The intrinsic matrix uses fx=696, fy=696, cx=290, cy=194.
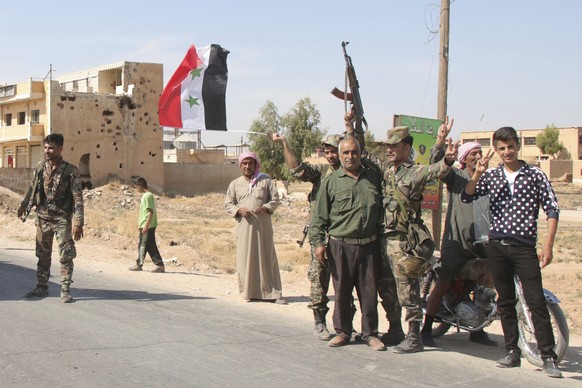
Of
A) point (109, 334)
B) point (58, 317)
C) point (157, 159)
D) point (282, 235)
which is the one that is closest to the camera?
point (109, 334)

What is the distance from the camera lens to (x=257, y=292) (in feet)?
29.0

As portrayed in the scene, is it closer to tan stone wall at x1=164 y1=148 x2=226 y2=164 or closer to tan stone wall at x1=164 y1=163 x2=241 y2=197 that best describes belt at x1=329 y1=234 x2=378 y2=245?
→ tan stone wall at x1=164 y1=163 x2=241 y2=197

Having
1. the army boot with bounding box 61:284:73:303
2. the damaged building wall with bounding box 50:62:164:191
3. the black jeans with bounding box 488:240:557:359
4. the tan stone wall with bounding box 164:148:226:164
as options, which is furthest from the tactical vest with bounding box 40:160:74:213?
Answer: the tan stone wall with bounding box 164:148:226:164

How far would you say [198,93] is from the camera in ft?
40.8

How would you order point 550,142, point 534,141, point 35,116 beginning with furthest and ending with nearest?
1. point 534,141
2. point 550,142
3. point 35,116

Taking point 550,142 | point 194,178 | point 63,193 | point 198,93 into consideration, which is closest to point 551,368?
point 63,193

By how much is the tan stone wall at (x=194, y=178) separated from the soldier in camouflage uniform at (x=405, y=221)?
135 ft

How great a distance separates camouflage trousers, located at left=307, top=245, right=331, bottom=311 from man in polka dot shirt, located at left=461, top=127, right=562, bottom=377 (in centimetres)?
156

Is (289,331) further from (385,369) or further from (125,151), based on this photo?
(125,151)

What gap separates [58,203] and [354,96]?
3780mm

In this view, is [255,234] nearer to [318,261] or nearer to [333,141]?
[333,141]

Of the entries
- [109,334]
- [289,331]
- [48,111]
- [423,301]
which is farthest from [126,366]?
[48,111]

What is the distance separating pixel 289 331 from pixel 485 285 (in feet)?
6.48

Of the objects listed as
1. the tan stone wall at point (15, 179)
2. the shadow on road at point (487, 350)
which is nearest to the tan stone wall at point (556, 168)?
the tan stone wall at point (15, 179)
